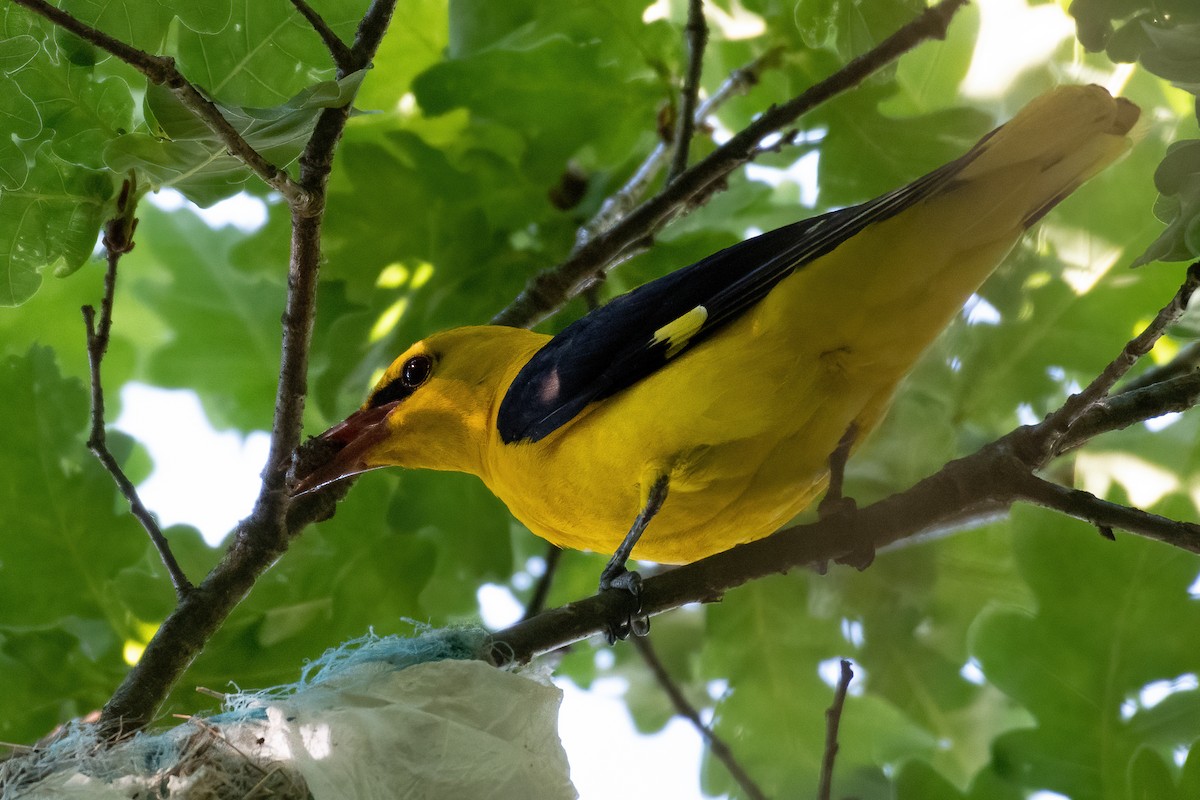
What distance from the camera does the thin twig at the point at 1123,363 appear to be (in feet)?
6.01

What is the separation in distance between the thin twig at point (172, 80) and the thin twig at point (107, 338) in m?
0.54

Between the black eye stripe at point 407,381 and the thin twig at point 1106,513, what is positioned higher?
the black eye stripe at point 407,381

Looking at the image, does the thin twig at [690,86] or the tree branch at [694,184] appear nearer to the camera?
the tree branch at [694,184]

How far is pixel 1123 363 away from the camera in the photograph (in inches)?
76.7

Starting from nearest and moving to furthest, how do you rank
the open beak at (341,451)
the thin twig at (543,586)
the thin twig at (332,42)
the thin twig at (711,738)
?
1. the thin twig at (332,42)
2. the open beak at (341,451)
3. the thin twig at (711,738)
4. the thin twig at (543,586)

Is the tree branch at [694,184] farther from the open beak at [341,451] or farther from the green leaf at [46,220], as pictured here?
the green leaf at [46,220]

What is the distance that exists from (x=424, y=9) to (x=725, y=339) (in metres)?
1.55

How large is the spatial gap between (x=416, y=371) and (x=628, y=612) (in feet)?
3.48

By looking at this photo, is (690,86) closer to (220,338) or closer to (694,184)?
(694,184)

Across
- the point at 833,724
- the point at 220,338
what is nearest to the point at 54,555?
the point at 220,338

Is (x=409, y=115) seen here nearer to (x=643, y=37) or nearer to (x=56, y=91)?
(x=643, y=37)

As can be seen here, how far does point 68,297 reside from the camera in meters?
3.76

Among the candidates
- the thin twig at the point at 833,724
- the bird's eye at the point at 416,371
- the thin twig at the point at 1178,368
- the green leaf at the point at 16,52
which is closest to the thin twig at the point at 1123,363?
the thin twig at the point at 1178,368

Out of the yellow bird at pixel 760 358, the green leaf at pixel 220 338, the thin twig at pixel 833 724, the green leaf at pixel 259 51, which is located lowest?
the thin twig at pixel 833 724
